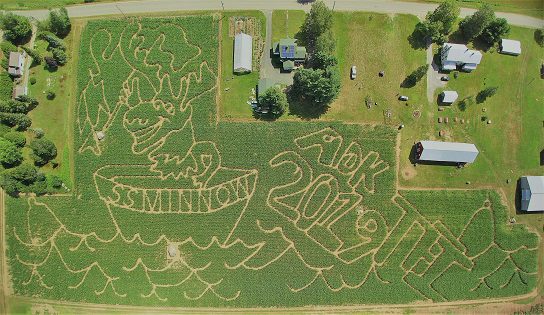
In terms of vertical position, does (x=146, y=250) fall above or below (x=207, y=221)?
below

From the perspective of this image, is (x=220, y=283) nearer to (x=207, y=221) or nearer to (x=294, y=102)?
(x=207, y=221)

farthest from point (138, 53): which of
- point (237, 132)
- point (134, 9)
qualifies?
point (237, 132)

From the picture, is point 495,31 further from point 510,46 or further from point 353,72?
point 353,72

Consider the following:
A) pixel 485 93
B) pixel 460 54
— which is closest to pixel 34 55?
pixel 460 54

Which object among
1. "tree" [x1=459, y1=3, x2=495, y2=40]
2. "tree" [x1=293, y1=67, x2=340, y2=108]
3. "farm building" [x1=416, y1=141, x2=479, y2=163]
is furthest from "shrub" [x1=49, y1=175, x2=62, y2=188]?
"tree" [x1=459, y1=3, x2=495, y2=40]

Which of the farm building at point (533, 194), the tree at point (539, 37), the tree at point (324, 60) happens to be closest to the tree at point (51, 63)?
the tree at point (324, 60)

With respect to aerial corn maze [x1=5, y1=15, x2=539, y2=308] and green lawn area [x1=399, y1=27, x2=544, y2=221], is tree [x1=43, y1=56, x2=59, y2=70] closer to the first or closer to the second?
aerial corn maze [x1=5, y1=15, x2=539, y2=308]
